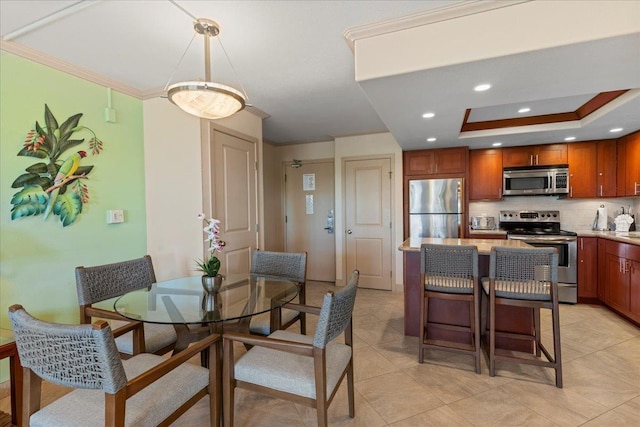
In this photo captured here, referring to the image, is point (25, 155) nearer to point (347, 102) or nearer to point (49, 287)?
point (49, 287)

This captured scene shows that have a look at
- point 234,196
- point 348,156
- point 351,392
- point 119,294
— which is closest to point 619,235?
point 348,156

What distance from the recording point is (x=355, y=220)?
15.3 ft

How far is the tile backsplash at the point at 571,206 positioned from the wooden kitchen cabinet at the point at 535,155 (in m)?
0.52

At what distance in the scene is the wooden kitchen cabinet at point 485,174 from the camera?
14.0 feet

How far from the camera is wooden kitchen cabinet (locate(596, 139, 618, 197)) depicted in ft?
12.3

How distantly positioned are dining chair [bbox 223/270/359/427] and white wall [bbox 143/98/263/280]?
1575 mm

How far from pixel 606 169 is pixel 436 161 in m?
2.01

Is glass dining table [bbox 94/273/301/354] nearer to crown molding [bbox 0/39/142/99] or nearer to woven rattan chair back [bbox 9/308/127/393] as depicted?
woven rattan chair back [bbox 9/308/127/393]

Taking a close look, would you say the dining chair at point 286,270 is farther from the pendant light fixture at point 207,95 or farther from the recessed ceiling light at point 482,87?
the recessed ceiling light at point 482,87

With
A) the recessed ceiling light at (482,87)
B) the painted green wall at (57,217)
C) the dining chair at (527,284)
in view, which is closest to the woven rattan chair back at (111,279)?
the painted green wall at (57,217)

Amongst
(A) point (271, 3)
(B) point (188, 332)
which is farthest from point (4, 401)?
(A) point (271, 3)

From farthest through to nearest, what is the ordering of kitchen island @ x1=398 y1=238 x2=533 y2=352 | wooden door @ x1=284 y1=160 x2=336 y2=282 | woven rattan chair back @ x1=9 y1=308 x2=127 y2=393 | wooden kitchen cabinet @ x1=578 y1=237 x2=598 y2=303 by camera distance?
wooden door @ x1=284 y1=160 x2=336 y2=282 → wooden kitchen cabinet @ x1=578 y1=237 x2=598 y2=303 → kitchen island @ x1=398 y1=238 x2=533 y2=352 → woven rattan chair back @ x1=9 y1=308 x2=127 y2=393

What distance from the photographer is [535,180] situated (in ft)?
13.4

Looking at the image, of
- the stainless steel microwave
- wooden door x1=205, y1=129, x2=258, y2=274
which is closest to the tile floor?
wooden door x1=205, y1=129, x2=258, y2=274
